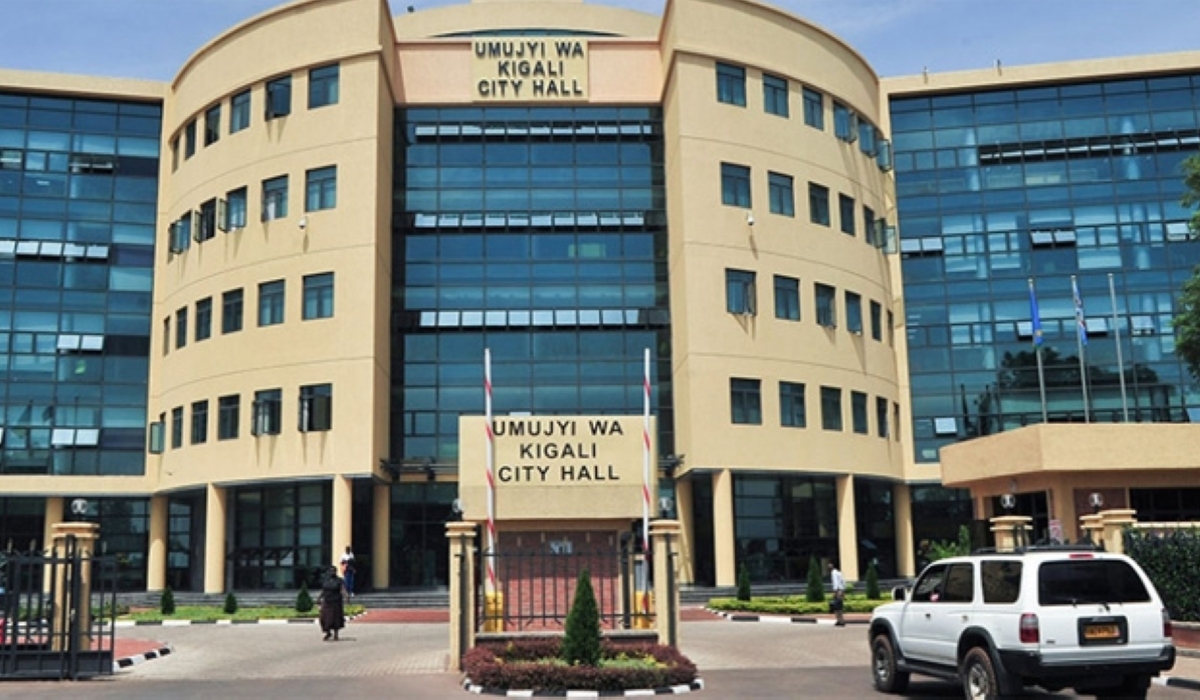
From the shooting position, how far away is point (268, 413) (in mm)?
38781

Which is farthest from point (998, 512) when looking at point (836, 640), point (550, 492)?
point (550, 492)

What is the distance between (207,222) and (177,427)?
303 inches

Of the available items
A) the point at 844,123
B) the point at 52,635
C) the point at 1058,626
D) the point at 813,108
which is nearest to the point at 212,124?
the point at 813,108

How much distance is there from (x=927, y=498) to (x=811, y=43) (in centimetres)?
1849

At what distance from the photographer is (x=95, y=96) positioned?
47.2 meters

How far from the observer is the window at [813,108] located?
42.6 metres

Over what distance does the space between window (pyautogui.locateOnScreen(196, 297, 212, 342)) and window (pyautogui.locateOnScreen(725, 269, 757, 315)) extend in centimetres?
1865

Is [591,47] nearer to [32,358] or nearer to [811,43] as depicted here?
[811,43]

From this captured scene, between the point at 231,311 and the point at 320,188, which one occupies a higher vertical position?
the point at 320,188

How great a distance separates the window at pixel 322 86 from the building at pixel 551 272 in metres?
0.14

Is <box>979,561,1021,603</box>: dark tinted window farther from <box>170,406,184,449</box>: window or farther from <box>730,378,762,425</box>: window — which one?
<box>170,406,184,449</box>: window

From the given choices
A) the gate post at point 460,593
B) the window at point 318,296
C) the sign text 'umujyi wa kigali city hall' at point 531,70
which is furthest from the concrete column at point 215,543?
the gate post at point 460,593

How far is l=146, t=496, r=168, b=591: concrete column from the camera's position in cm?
4475

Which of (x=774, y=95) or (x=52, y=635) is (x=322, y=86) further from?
(x=52, y=635)
